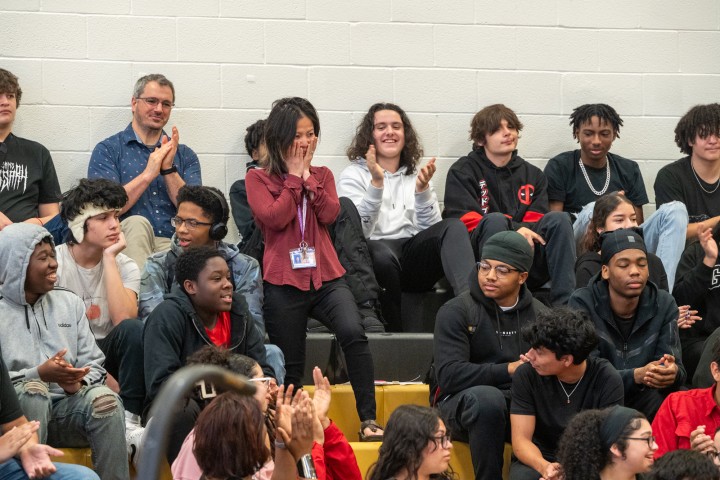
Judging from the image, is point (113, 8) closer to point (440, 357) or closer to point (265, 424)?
point (440, 357)

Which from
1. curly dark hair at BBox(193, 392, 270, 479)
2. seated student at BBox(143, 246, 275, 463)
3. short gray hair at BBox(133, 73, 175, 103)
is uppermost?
short gray hair at BBox(133, 73, 175, 103)

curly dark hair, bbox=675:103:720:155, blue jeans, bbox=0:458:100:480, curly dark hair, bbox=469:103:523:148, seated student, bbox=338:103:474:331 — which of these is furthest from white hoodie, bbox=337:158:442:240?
blue jeans, bbox=0:458:100:480

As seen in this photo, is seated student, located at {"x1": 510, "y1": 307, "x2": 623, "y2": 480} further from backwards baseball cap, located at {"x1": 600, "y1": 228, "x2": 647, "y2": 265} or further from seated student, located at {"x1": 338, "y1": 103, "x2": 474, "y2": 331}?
seated student, located at {"x1": 338, "y1": 103, "x2": 474, "y2": 331}

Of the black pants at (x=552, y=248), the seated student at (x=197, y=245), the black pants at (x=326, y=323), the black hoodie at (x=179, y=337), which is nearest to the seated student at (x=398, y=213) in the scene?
the black pants at (x=552, y=248)

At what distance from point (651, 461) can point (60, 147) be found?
3406mm

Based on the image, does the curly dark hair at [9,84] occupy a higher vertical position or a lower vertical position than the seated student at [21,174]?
higher

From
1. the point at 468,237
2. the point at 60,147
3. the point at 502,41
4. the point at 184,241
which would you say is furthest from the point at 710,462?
the point at 60,147

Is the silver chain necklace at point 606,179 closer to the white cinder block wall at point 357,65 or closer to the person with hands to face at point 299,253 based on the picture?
the white cinder block wall at point 357,65

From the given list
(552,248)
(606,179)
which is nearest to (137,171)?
(552,248)

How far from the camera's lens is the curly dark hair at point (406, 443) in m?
3.51

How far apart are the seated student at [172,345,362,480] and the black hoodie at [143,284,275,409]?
0.36 metres

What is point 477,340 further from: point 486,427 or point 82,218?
point 82,218

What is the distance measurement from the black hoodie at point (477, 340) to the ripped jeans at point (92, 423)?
119 cm

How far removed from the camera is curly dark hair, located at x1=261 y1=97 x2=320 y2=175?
473 cm
